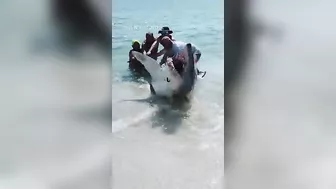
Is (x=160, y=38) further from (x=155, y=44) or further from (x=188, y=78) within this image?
(x=188, y=78)

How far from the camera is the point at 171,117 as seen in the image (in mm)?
1326

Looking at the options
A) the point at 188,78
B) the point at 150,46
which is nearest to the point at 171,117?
the point at 188,78

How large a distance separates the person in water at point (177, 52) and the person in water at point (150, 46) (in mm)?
30

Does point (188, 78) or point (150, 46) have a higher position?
point (150, 46)

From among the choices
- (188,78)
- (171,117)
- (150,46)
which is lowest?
(171,117)

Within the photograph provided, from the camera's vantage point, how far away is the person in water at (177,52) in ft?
4.35

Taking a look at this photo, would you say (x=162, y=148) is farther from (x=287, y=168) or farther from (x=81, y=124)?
(x=287, y=168)

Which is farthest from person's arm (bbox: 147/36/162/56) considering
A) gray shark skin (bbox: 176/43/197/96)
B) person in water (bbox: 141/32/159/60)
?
gray shark skin (bbox: 176/43/197/96)

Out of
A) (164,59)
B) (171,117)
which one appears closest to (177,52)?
(164,59)

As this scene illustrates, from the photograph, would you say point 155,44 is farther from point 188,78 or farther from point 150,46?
point 188,78

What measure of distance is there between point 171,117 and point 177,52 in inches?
8.6

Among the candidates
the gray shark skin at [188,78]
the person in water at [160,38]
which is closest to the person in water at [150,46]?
the person in water at [160,38]

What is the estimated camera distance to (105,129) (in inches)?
52.6

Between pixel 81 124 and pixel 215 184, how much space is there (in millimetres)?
489
